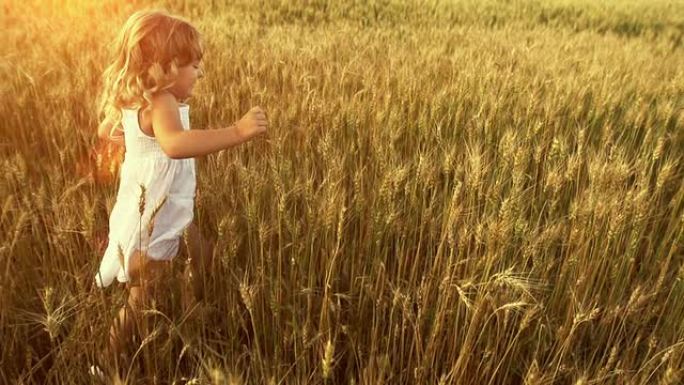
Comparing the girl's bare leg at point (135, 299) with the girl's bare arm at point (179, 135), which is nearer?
the girl's bare leg at point (135, 299)

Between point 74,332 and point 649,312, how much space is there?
4.23 ft

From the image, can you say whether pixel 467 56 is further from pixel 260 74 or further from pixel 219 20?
pixel 219 20

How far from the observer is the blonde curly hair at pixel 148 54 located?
1351 mm

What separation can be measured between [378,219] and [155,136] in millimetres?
583

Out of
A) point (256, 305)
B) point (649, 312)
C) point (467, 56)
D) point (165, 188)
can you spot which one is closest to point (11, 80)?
point (165, 188)

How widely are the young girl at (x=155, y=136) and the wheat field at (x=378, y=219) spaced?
0.09 meters

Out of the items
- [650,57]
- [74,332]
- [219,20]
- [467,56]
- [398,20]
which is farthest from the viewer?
[398,20]

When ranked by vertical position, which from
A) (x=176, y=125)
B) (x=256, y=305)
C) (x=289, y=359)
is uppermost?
(x=176, y=125)

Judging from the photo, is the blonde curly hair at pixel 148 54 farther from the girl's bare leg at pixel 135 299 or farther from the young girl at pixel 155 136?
the girl's bare leg at pixel 135 299

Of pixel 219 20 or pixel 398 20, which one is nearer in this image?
pixel 219 20

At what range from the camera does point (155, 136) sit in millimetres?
1396

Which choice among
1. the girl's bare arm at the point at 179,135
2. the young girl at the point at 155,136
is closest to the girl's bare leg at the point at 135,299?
the young girl at the point at 155,136

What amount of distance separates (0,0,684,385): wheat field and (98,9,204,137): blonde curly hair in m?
0.26

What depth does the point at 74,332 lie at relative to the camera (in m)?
1.06
